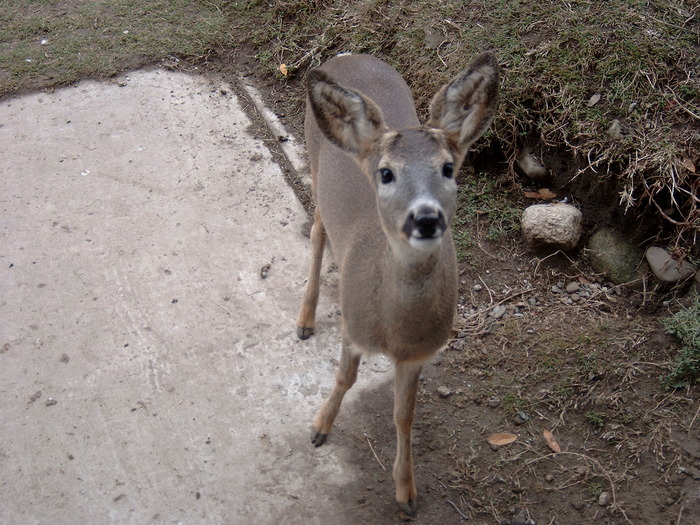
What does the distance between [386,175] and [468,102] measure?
1.67ft

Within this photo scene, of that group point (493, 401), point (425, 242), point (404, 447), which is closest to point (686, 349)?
point (493, 401)

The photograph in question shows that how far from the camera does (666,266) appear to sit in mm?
3809

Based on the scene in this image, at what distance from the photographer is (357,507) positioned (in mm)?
3197

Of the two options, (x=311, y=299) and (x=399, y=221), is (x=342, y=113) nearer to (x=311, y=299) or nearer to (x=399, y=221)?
(x=399, y=221)

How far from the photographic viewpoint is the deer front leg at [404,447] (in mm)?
3107

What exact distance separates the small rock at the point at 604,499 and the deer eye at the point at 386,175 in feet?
6.00

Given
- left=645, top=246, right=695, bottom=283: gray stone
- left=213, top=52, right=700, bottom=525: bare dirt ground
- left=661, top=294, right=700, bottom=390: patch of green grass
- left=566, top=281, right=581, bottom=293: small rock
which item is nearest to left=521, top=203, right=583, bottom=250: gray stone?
left=213, top=52, right=700, bottom=525: bare dirt ground

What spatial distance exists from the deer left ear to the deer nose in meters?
0.59

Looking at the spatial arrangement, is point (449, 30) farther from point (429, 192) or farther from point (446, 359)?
point (429, 192)

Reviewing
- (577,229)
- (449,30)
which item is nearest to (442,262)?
(577,229)

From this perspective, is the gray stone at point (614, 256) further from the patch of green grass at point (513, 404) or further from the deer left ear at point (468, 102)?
the deer left ear at point (468, 102)

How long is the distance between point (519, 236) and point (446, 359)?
1064 millimetres

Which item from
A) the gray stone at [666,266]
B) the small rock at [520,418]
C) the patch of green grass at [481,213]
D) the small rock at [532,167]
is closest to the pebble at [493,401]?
the small rock at [520,418]

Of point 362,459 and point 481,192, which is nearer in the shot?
point 362,459
